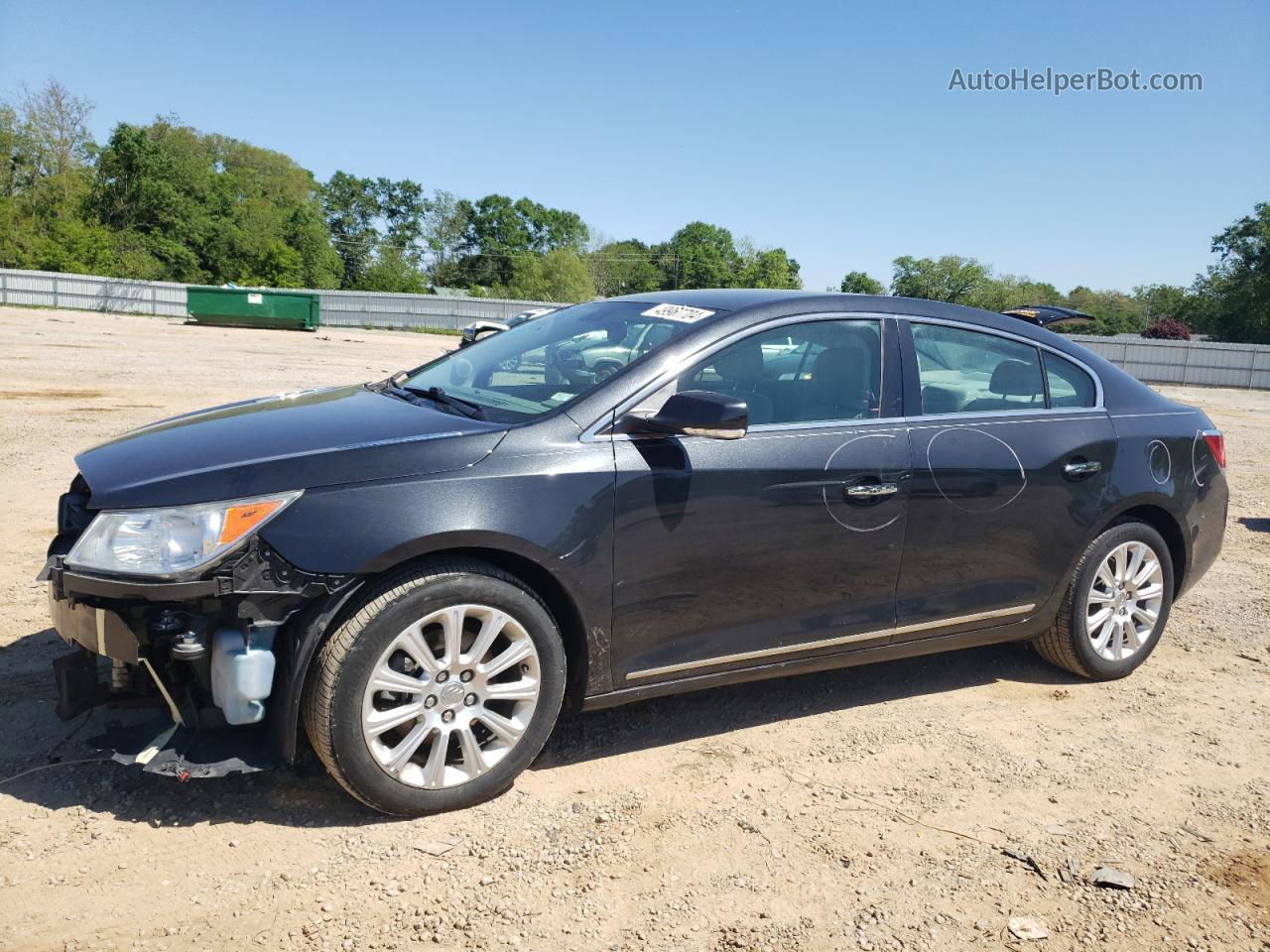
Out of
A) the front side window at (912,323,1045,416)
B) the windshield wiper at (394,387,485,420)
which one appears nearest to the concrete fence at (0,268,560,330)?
the front side window at (912,323,1045,416)

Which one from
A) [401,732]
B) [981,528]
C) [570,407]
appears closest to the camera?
[401,732]

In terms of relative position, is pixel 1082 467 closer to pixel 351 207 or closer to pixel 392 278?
pixel 392 278

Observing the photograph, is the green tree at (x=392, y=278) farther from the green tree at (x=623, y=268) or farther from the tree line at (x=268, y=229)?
the green tree at (x=623, y=268)

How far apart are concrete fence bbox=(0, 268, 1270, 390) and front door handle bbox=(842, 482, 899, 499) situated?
32.4 m

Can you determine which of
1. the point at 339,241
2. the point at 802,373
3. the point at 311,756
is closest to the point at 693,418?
the point at 802,373

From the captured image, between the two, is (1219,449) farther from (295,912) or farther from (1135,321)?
(1135,321)

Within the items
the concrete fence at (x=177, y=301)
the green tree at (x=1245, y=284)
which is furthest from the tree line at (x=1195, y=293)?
the concrete fence at (x=177, y=301)

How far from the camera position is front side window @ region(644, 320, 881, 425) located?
379cm

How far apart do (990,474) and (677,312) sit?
4.70ft

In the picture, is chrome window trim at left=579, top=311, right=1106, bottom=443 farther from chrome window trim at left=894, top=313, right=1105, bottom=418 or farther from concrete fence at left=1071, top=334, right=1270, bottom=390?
concrete fence at left=1071, top=334, right=1270, bottom=390

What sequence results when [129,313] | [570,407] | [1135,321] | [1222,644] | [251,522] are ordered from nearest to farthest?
[251,522], [570,407], [1222,644], [129,313], [1135,321]

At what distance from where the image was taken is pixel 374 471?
123 inches

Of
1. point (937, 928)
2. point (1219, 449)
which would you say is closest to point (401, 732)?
point (937, 928)

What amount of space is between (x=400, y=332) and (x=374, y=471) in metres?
46.6
